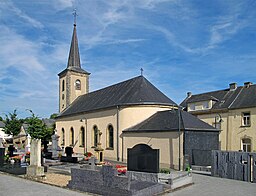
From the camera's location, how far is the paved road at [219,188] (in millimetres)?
10844

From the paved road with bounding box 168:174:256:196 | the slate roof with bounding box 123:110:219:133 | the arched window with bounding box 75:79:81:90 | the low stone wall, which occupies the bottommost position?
the paved road with bounding box 168:174:256:196

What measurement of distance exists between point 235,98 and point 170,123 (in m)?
13.6

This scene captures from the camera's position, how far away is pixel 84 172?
11555mm

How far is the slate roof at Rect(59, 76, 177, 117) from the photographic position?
2642 cm

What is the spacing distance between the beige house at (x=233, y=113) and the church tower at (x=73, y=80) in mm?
17674

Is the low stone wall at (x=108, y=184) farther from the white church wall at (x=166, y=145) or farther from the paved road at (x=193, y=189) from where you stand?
the white church wall at (x=166, y=145)

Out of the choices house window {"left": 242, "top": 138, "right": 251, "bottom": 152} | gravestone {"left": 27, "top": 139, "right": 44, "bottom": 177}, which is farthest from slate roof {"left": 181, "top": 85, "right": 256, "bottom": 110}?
gravestone {"left": 27, "top": 139, "right": 44, "bottom": 177}

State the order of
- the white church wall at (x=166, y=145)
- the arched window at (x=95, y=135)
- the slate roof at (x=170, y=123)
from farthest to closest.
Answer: the arched window at (x=95, y=135) < the slate roof at (x=170, y=123) < the white church wall at (x=166, y=145)

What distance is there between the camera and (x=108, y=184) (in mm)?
10438

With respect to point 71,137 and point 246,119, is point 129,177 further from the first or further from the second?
point 71,137

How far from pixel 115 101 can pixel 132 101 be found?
269cm

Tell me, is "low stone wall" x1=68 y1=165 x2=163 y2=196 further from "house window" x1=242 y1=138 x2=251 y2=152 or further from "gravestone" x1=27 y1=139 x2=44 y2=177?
"house window" x1=242 y1=138 x2=251 y2=152

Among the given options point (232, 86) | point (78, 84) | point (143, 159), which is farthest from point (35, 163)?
→ point (78, 84)

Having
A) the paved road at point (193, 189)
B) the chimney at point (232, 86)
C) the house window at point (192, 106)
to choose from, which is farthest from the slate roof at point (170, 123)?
the chimney at point (232, 86)
